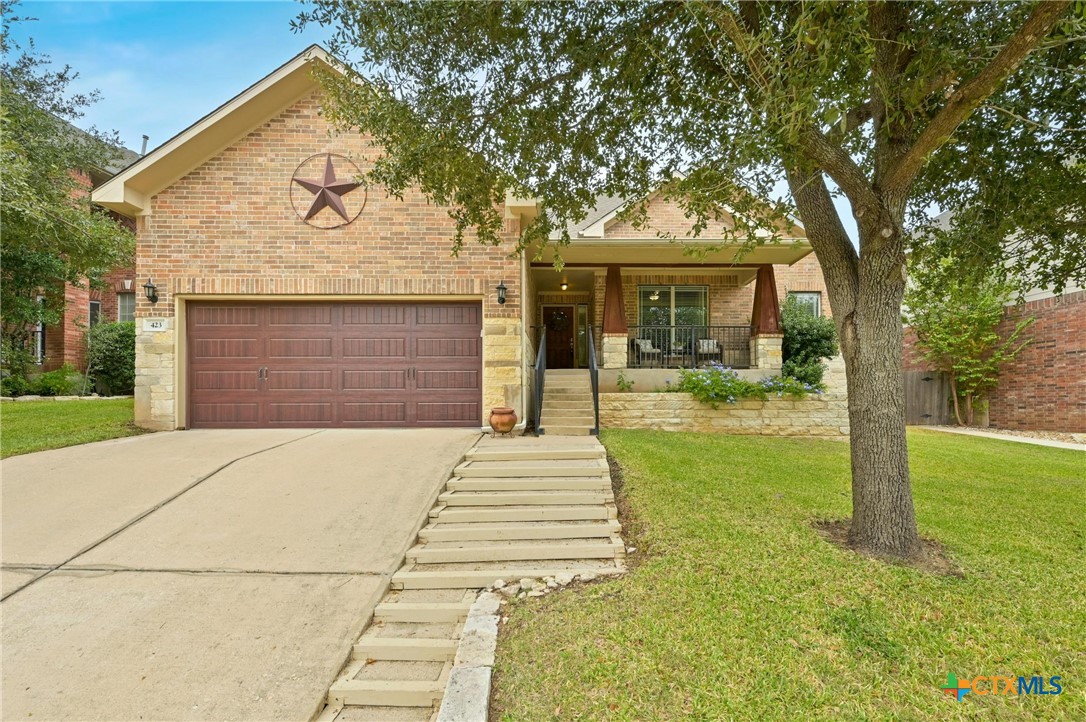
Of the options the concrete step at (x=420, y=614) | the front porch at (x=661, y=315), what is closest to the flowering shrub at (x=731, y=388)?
the front porch at (x=661, y=315)

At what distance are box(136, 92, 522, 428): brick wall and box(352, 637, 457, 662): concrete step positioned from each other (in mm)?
5268

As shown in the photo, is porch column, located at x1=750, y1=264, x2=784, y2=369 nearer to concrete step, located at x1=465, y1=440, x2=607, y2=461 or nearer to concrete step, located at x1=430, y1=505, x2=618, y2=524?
concrete step, located at x1=465, y1=440, x2=607, y2=461

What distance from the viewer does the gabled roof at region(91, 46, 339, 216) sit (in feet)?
25.0

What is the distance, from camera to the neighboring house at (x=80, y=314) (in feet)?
45.7

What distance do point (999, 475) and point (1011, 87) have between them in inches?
197

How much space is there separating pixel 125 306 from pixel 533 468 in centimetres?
1767

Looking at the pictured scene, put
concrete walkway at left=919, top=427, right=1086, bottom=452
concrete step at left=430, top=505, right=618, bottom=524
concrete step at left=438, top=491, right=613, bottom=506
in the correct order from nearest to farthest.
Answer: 1. concrete step at left=430, top=505, right=618, bottom=524
2. concrete step at left=438, top=491, right=613, bottom=506
3. concrete walkway at left=919, top=427, right=1086, bottom=452

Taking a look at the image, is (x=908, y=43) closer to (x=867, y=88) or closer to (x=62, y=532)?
(x=867, y=88)

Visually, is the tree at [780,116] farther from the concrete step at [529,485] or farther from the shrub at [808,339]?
the shrub at [808,339]

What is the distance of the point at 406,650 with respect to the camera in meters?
3.08

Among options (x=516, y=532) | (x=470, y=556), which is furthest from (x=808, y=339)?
(x=470, y=556)

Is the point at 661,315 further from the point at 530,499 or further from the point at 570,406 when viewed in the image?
the point at 530,499

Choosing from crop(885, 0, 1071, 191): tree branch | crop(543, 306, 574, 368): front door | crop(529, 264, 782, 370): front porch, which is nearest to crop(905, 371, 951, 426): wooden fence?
crop(529, 264, 782, 370): front porch

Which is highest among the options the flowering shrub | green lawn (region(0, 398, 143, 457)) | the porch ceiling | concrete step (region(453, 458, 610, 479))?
the porch ceiling
